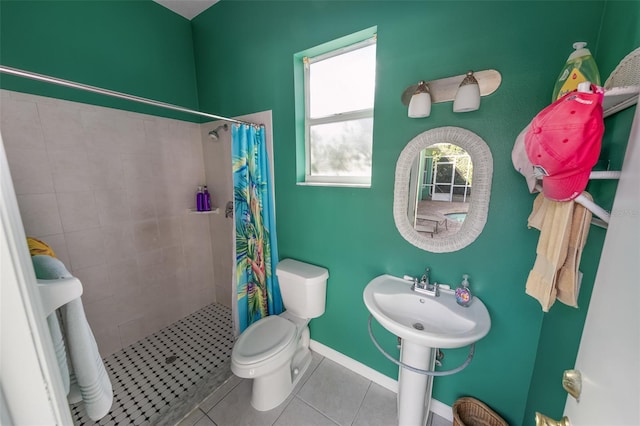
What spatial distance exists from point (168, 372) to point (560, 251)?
7.58ft

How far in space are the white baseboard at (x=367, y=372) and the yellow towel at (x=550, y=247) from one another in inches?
41.5

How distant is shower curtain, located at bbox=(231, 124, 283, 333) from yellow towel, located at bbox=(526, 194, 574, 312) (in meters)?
1.49

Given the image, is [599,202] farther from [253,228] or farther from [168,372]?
[168,372]

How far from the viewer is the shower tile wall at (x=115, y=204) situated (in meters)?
1.37

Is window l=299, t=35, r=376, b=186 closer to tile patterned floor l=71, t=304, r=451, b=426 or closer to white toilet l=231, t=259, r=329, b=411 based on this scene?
white toilet l=231, t=259, r=329, b=411

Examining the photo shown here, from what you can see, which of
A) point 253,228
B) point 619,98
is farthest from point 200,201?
point 619,98

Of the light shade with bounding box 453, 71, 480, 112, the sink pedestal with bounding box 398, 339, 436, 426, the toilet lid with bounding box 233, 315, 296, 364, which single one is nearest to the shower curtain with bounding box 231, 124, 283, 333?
the toilet lid with bounding box 233, 315, 296, 364

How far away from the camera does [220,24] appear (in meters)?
1.80

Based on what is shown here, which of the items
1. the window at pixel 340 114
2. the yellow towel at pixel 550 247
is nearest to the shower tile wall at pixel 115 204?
the window at pixel 340 114

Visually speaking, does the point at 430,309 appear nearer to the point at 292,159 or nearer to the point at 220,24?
the point at 292,159

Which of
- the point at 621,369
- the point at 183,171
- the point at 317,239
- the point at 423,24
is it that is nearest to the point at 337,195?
the point at 317,239

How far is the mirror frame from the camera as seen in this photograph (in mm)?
1082

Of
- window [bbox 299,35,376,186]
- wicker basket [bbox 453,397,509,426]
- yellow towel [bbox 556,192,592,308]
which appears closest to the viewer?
yellow towel [bbox 556,192,592,308]

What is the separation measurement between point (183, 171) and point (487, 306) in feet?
8.01
